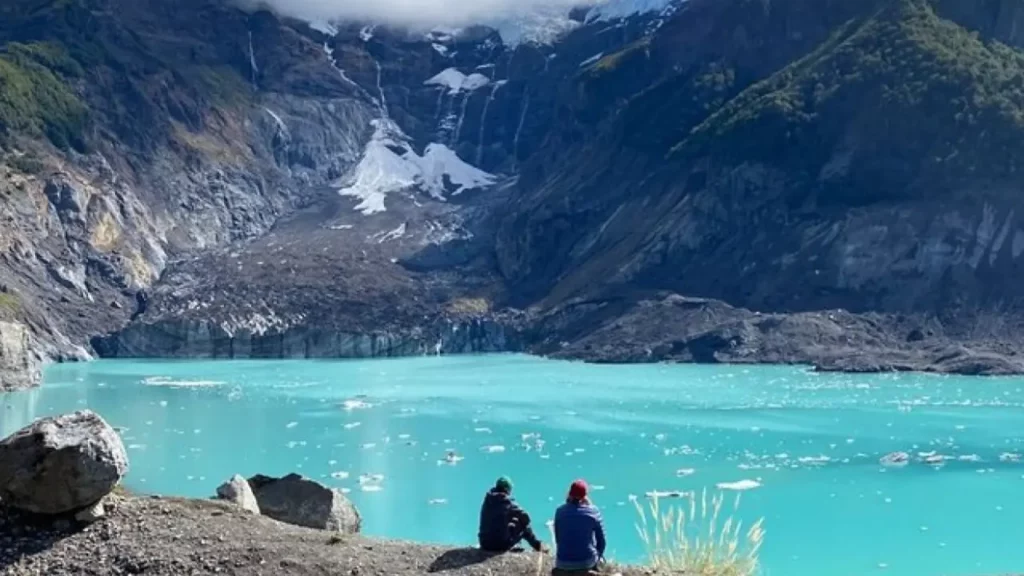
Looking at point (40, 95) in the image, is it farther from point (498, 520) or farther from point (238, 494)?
point (498, 520)

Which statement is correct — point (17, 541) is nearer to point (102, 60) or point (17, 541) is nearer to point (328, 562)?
point (328, 562)

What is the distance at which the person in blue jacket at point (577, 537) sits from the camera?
11500mm

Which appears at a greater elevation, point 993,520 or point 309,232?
point 309,232

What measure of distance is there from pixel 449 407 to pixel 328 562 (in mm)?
50105

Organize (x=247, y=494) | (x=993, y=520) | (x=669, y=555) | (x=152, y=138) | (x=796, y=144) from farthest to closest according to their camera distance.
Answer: (x=152, y=138), (x=796, y=144), (x=993, y=520), (x=247, y=494), (x=669, y=555)

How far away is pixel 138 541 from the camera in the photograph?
483 inches

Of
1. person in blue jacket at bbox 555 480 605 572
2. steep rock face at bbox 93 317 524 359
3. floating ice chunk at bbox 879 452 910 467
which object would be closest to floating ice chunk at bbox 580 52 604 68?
steep rock face at bbox 93 317 524 359

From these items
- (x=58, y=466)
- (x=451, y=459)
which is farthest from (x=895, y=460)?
(x=58, y=466)

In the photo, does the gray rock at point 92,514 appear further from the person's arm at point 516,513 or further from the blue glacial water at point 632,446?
the blue glacial water at point 632,446

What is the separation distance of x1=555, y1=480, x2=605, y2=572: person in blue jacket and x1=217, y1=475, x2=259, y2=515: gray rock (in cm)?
477

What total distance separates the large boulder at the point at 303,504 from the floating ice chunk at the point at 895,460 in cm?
2630

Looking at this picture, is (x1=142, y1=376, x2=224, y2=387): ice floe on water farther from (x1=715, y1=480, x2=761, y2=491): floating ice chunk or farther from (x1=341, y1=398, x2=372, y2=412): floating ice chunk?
(x1=715, y1=480, x2=761, y2=491): floating ice chunk

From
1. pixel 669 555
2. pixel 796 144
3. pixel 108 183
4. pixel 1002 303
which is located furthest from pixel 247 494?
pixel 108 183

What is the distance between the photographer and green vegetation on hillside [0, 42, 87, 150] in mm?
146500
